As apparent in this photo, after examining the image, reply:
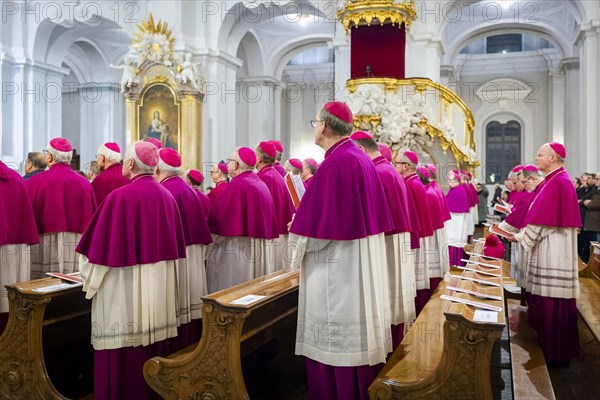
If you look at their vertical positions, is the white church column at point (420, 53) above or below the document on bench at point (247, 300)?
above

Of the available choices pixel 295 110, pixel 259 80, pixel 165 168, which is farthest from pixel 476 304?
pixel 295 110

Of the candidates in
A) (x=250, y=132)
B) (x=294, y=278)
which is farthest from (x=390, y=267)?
(x=250, y=132)

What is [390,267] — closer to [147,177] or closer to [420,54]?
[147,177]

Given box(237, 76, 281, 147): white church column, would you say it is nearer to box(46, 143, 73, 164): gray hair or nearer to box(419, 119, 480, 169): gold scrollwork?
box(419, 119, 480, 169): gold scrollwork

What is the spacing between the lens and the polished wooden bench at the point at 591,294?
20.9ft

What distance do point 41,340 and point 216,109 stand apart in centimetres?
1352

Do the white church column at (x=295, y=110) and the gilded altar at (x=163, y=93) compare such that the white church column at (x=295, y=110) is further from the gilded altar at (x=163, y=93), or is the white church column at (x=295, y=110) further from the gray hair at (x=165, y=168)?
the gray hair at (x=165, y=168)

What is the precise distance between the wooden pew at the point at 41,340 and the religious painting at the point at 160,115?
11.5 m

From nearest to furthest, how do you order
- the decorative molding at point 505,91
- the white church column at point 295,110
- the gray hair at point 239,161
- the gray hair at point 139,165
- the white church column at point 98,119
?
the gray hair at point 139,165 → the gray hair at point 239,161 → the white church column at point 98,119 → the decorative molding at point 505,91 → the white church column at point 295,110

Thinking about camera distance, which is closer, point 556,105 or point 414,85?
point 414,85

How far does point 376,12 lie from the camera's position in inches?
533

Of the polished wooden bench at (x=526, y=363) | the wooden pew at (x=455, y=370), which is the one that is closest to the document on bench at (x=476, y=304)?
the wooden pew at (x=455, y=370)

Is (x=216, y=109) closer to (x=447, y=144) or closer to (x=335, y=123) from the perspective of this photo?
Result: (x=447, y=144)

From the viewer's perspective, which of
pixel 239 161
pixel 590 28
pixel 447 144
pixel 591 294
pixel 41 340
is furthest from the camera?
pixel 590 28
